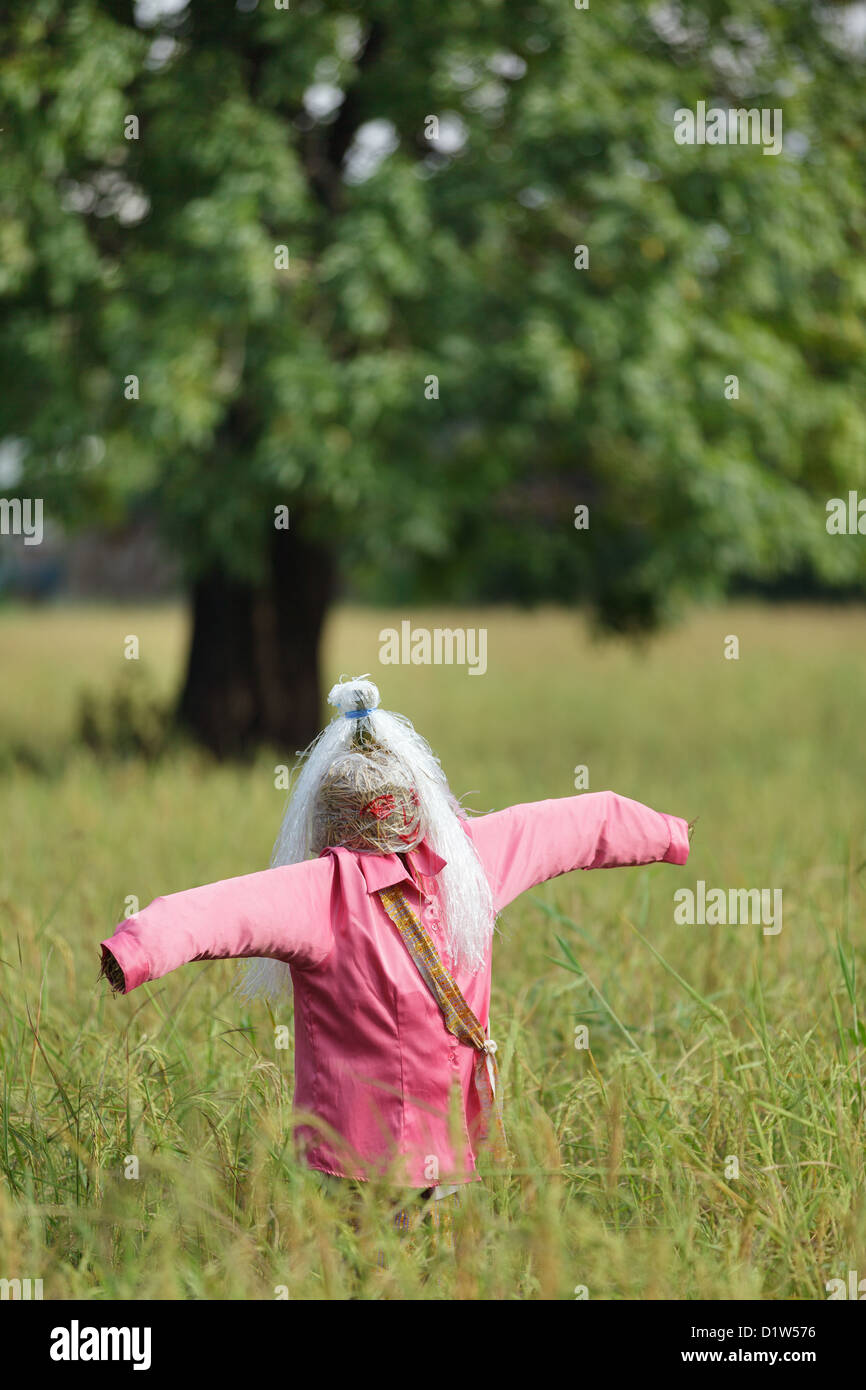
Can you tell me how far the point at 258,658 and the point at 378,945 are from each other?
7.01 metres

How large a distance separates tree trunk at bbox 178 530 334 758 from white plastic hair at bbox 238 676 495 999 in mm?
6685

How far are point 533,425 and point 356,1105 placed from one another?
22.0ft

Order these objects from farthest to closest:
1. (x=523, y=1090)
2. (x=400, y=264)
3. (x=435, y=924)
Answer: (x=400, y=264)
(x=523, y=1090)
(x=435, y=924)

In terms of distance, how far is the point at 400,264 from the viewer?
23.7 ft

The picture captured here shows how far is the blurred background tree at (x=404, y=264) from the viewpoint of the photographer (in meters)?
7.31

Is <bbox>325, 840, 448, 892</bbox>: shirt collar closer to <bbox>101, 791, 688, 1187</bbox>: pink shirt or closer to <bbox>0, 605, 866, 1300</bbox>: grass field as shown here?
<bbox>101, 791, 688, 1187</bbox>: pink shirt

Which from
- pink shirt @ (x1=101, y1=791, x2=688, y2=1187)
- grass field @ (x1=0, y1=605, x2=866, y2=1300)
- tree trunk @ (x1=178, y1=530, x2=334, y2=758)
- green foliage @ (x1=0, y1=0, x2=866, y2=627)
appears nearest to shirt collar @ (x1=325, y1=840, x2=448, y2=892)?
pink shirt @ (x1=101, y1=791, x2=688, y2=1187)

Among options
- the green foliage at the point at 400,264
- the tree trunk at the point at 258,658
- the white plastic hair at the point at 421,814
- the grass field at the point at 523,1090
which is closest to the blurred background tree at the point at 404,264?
the green foliage at the point at 400,264

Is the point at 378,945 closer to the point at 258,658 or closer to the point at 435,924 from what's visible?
the point at 435,924

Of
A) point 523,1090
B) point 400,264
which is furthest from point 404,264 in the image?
point 523,1090

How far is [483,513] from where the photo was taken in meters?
9.36

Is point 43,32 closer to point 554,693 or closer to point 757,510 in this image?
point 757,510

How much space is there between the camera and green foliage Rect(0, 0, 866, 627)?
730cm

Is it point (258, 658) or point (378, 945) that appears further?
point (258, 658)
